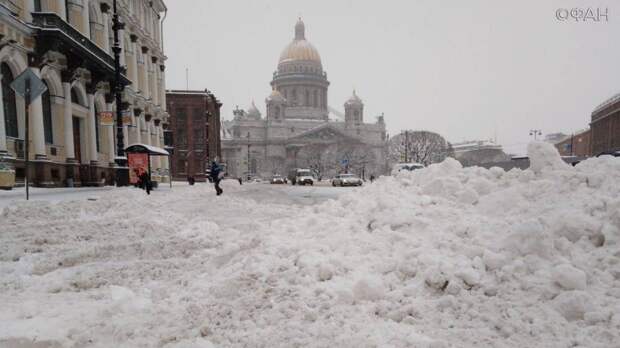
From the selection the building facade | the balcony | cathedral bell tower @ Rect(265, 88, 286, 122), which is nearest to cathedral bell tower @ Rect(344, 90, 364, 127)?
cathedral bell tower @ Rect(265, 88, 286, 122)

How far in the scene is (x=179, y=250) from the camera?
5328 millimetres

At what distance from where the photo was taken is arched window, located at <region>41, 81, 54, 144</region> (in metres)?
16.6

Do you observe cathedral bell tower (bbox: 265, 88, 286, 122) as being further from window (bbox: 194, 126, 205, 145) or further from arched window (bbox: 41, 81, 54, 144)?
arched window (bbox: 41, 81, 54, 144)

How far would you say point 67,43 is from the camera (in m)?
15.7

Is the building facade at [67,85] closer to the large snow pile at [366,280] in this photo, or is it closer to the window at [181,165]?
the large snow pile at [366,280]

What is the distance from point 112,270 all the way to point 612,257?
525cm

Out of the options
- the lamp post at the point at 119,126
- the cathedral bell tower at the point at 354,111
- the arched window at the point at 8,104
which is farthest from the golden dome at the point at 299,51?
the arched window at the point at 8,104

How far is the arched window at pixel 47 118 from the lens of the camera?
54.4 ft

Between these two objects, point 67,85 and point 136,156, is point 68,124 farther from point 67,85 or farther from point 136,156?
point 136,156

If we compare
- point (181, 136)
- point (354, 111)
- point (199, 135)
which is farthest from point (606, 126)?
point (181, 136)

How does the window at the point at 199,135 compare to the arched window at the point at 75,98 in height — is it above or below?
above

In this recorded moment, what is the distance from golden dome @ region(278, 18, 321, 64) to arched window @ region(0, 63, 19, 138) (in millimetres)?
95004

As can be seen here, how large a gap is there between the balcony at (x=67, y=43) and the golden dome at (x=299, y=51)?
8920cm

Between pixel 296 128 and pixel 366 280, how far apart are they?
99079 mm
